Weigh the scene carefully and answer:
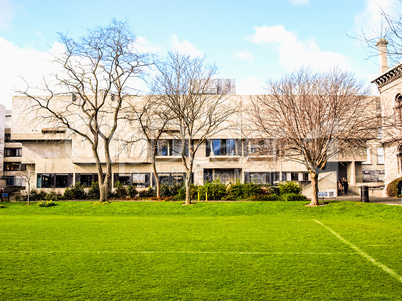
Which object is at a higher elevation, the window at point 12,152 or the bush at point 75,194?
the window at point 12,152

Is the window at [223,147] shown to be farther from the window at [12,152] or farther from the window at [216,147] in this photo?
the window at [12,152]

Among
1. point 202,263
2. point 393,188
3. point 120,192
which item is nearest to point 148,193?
point 120,192

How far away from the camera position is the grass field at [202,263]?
257 inches

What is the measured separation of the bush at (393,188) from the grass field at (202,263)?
21041 millimetres

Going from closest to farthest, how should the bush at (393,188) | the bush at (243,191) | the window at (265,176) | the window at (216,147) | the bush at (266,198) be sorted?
the bush at (266,198) → the bush at (243,191) → the bush at (393,188) → the window at (265,176) → the window at (216,147)

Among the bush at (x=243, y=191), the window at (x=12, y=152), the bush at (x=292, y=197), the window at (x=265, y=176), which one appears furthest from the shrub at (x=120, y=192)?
the window at (x=12, y=152)

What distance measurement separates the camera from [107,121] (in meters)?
43.3

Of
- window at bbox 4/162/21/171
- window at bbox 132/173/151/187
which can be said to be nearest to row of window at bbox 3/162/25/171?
window at bbox 4/162/21/171

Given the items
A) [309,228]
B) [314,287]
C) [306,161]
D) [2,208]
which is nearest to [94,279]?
[314,287]

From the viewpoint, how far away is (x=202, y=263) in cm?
879

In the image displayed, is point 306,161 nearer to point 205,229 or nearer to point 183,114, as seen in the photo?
point 183,114

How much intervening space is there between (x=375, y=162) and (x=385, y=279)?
86619 mm

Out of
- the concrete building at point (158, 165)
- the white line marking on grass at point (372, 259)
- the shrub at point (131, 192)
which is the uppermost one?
the concrete building at point (158, 165)

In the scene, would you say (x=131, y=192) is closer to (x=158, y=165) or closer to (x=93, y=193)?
(x=93, y=193)
